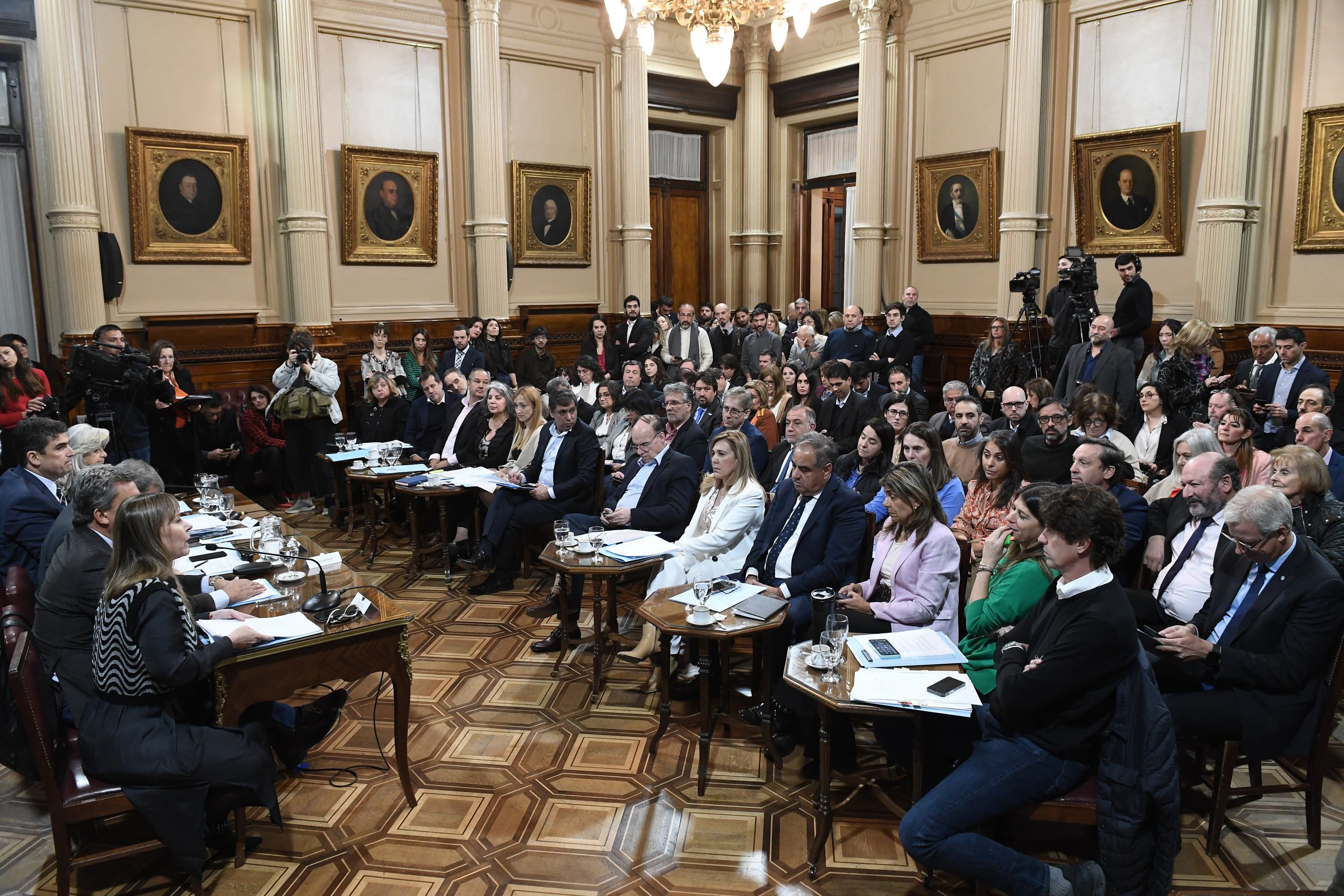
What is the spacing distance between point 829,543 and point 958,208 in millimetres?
7979

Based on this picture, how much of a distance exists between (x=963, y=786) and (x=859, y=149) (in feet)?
33.1

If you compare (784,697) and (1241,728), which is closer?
(1241,728)

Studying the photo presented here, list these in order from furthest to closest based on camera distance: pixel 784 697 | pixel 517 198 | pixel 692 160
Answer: pixel 692 160 → pixel 517 198 → pixel 784 697

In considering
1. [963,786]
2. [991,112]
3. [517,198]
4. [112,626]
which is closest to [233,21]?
[517,198]

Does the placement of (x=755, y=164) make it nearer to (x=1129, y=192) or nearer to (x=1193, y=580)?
(x=1129, y=192)

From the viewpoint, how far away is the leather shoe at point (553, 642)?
5566 millimetres

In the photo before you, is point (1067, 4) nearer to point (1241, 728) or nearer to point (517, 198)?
point (517, 198)

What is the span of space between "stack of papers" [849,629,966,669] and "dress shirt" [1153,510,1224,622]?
1079 mm

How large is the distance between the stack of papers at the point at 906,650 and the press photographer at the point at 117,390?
20.7 feet

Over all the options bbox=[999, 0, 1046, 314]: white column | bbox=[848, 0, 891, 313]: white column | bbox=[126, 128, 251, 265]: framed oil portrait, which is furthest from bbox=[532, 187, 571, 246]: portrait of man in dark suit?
bbox=[999, 0, 1046, 314]: white column

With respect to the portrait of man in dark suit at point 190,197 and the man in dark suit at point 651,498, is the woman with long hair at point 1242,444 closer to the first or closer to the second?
the man in dark suit at point 651,498

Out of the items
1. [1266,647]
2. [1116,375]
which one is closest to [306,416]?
[1116,375]

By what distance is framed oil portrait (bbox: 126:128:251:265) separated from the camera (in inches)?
367

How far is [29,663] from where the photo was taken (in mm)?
3000
